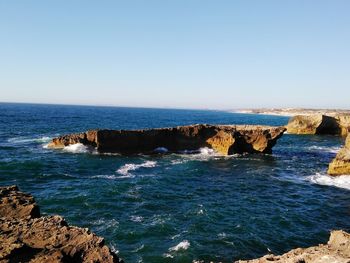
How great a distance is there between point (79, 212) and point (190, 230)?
26.0 ft

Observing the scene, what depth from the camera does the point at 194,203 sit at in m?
27.4

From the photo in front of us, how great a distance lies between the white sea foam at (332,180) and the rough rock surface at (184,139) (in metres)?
13.3

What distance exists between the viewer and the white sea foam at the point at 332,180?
115ft

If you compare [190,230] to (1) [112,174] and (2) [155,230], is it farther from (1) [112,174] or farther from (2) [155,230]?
(1) [112,174]

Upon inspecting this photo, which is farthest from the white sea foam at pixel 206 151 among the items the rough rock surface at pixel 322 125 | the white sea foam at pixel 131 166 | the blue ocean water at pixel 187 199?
the rough rock surface at pixel 322 125

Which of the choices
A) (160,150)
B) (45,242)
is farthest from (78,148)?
(45,242)

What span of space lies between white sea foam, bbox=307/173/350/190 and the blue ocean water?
98 mm

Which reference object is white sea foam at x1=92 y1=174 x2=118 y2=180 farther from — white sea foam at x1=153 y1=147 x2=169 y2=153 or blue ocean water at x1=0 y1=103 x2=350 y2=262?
white sea foam at x1=153 y1=147 x2=169 y2=153

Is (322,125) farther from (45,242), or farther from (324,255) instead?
(45,242)

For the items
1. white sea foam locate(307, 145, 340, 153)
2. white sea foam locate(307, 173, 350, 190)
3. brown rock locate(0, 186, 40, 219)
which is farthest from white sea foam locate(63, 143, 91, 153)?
white sea foam locate(307, 145, 340, 153)

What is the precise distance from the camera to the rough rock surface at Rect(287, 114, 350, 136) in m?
87.9

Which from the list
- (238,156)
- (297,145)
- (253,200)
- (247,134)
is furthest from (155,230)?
(297,145)

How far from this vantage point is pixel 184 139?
51.9 meters

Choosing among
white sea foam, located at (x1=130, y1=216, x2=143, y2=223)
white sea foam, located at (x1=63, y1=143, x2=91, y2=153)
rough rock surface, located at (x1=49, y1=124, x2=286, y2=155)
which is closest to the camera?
white sea foam, located at (x1=130, y1=216, x2=143, y2=223)
